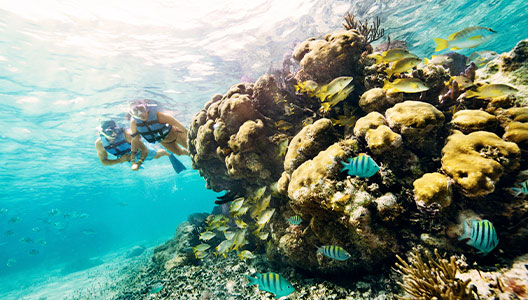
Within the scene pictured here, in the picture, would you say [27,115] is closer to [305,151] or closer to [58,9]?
[58,9]

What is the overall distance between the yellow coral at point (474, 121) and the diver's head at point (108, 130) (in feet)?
33.2

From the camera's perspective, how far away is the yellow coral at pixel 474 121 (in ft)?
10.9

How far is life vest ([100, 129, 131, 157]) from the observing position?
8.31 m

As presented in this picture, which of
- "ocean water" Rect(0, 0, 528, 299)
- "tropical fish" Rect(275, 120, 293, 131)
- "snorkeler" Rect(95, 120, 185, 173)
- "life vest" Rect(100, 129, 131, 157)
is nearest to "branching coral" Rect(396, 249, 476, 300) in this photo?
"tropical fish" Rect(275, 120, 293, 131)

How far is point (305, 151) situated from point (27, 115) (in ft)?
69.3

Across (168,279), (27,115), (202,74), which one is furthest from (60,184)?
(168,279)

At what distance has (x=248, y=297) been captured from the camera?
4.77 metres

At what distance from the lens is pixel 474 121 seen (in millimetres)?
3385

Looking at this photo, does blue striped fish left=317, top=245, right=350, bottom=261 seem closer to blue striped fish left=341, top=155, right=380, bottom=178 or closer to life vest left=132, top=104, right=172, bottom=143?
blue striped fish left=341, top=155, right=380, bottom=178

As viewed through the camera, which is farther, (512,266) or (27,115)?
(27,115)

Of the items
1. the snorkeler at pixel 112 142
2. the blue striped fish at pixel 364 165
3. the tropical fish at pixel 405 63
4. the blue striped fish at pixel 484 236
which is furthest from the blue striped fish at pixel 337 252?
the snorkeler at pixel 112 142

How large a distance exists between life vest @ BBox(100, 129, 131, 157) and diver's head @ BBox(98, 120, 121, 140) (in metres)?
A: 0.21

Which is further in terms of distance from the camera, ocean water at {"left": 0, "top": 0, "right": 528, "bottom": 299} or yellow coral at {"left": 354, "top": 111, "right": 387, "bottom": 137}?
ocean water at {"left": 0, "top": 0, "right": 528, "bottom": 299}

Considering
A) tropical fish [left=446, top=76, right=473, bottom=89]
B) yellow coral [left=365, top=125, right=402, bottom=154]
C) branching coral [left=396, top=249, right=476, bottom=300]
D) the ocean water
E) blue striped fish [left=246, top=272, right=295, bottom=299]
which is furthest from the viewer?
the ocean water
